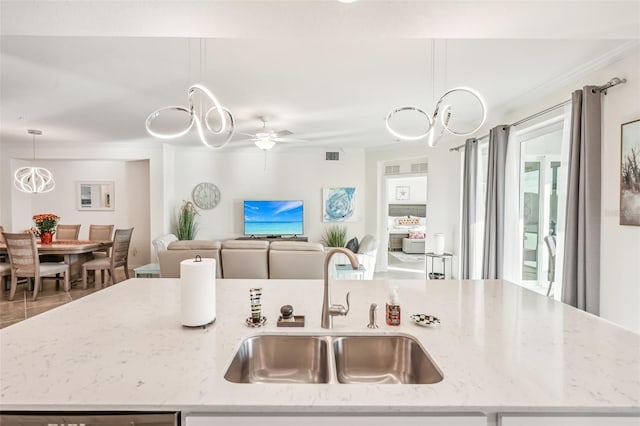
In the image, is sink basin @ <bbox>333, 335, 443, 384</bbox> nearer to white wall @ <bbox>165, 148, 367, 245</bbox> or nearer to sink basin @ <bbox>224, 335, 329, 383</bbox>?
sink basin @ <bbox>224, 335, 329, 383</bbox>

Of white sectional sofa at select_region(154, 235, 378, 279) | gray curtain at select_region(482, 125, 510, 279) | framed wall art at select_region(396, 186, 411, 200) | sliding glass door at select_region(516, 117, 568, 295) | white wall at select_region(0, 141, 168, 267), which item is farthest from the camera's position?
framed wall art at select_region(396, 186, 411, 200)

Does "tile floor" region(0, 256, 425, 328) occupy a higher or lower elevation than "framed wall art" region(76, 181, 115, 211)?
lower

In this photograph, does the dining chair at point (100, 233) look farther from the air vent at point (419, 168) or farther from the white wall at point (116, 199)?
the air vent at point (419, 168)

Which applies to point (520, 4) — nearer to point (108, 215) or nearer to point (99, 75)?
point (99, 75)

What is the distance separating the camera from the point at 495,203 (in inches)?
150

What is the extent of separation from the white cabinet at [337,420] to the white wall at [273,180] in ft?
19.4

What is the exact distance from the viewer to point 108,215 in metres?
7.02

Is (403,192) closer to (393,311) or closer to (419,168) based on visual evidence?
(419,168)

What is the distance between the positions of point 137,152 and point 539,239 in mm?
6751

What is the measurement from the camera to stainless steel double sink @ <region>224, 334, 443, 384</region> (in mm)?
1248

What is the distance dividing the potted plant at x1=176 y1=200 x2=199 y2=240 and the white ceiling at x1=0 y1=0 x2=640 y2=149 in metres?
2.15

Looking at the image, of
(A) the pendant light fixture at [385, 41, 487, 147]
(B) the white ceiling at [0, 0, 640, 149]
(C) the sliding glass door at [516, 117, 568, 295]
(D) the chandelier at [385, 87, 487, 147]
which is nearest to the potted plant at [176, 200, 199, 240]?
(B) the white ceiling at [0, 0, 640, 149]

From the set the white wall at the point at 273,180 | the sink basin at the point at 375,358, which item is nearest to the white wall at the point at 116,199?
the white wall at the point at 273,180

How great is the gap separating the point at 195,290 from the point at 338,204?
5.52 meters
